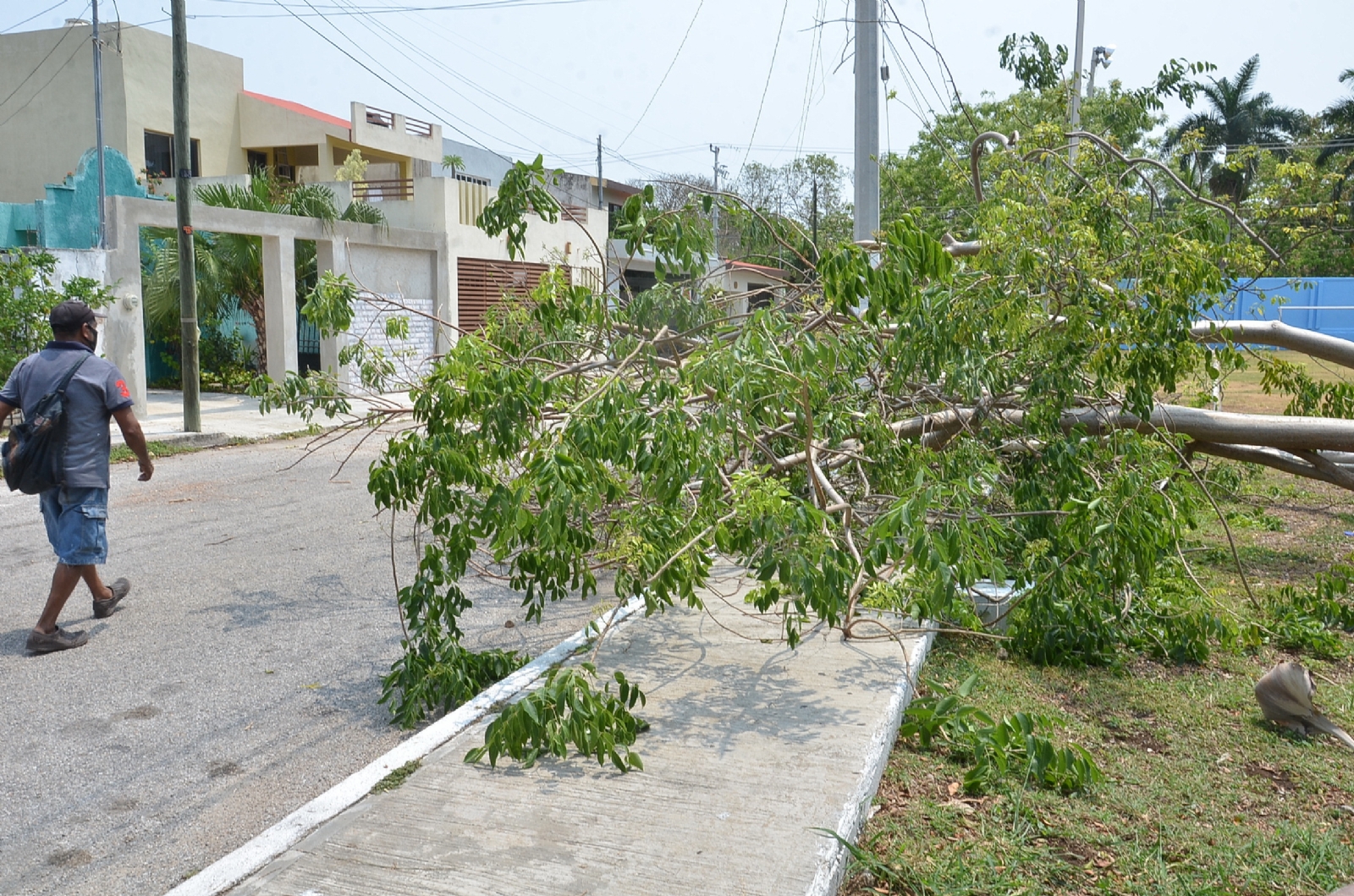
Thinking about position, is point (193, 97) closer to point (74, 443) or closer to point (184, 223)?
point (184, 223)

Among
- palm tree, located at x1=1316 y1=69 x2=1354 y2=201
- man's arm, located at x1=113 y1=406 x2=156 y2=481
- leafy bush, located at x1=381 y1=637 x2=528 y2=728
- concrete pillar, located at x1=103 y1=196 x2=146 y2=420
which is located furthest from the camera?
palm tree, located at x1=1316 y1=69 x2=1354 y2=201

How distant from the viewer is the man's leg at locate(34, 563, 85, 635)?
5.98 meters

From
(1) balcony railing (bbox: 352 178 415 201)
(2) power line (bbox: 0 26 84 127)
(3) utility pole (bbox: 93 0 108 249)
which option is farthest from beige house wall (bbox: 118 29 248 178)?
(1) balcony railing (bbox: 352 178 415 201)

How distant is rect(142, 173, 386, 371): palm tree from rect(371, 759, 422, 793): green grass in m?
17.5

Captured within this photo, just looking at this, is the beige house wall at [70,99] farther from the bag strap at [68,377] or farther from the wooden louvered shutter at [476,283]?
the bag strap at [68,377]

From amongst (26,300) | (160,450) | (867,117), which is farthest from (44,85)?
(867,117)

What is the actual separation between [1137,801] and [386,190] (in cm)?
2360

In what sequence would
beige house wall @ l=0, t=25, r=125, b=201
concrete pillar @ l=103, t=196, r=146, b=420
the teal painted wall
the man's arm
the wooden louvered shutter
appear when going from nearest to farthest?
the man's arm → concrete pillar @ l=103, t=196, r=146, b=420 → the teal painted wall → the wooden louvered shutter → beige house wall @ l=0, t=25, r=125, b=201

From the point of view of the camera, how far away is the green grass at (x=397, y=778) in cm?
391

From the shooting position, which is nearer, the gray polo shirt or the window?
the gray polo shirt

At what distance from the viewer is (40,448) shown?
6.09 meters

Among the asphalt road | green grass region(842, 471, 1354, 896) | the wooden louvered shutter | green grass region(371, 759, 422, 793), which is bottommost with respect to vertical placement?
the asphalt road

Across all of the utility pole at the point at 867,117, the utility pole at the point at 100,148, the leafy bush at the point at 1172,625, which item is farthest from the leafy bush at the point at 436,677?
the utility pole at the point at 100,148

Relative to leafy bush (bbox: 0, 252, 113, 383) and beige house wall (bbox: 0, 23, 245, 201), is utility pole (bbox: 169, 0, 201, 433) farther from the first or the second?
beige house wall (bbox: 0, 23, 245, 201)
